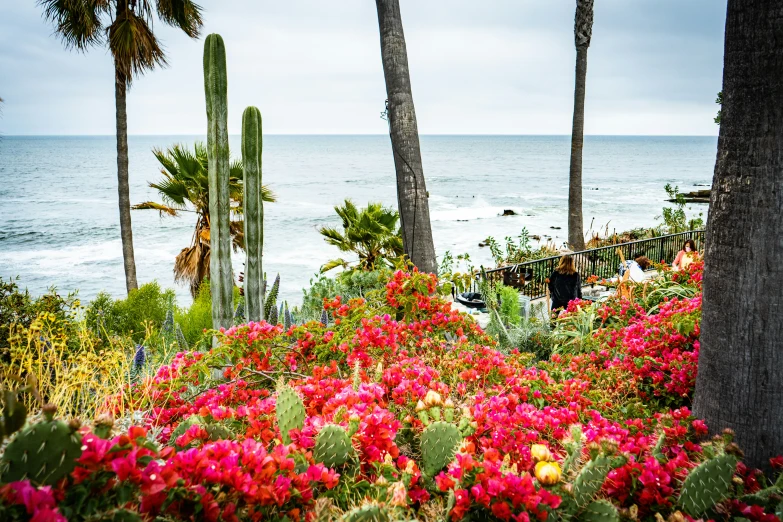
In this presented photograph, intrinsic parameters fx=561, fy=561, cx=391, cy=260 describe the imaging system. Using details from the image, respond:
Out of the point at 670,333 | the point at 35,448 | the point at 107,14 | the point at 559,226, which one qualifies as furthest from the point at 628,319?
the point at 559,226

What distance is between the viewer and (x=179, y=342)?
7238mm

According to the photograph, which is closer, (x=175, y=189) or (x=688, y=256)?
(x=688, y=256)

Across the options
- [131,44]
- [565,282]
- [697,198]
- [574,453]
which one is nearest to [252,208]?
[565,282]

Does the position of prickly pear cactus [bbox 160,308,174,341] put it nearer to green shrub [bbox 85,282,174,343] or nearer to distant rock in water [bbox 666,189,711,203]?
green shrub [bbox 85,282,174,343]

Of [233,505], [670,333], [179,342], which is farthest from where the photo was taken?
[179,342]

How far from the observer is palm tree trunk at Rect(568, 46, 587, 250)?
13727mm

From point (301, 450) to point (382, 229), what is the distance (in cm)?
723

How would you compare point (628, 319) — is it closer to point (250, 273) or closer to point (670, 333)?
point (670, 333)

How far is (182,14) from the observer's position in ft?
39.4

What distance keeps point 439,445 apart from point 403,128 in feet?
12.8

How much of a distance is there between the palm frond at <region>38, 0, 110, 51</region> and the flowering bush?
9.82 metres

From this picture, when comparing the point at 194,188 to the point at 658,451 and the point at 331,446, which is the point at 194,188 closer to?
the point at 331,446

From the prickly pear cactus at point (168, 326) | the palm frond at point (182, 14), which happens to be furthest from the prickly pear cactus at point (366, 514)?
the palm frond at point (182, 14)

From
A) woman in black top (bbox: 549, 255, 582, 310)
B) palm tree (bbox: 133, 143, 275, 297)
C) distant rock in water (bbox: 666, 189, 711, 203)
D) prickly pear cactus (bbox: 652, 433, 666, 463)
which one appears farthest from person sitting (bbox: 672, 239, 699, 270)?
distant rock in water (bbox: 666, 189, 711, 203)
